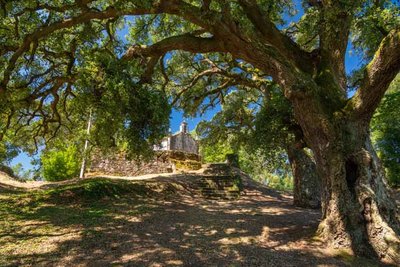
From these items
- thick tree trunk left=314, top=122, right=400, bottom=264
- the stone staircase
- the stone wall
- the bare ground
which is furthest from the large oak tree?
the stone wall

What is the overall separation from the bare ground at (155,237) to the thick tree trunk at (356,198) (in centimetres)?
43

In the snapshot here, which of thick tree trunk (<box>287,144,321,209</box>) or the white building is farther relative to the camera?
the white building

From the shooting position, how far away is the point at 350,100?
22.7ft

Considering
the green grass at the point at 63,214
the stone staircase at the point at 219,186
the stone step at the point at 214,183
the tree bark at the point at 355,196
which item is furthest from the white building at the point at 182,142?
the tree bark at the point at 355,196

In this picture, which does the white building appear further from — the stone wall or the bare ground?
the bare ground

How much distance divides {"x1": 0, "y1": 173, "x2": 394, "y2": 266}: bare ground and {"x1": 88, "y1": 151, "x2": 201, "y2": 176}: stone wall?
1147cm

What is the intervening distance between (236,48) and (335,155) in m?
3.71

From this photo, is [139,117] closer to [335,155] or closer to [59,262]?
[59,262]

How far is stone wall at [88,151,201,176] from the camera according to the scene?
21078 mm

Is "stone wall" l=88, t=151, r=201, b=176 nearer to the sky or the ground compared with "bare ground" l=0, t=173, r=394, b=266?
nearer to the sky

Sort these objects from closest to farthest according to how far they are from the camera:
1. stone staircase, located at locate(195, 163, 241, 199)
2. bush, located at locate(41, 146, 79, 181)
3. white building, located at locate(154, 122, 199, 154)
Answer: stone staircase, located at locate(195, 163, 241, 199) → bush, located at locate(41, 146, 79, 181) → white building, located at locate(154, 122, 199, 154)

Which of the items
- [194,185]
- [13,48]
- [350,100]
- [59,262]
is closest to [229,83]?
[194,185]

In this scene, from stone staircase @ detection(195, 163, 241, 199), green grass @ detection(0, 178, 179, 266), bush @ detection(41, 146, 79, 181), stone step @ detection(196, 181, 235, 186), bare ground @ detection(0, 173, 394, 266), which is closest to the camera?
bare ground @ detection(0, 173, 394, 266)

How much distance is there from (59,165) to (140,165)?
7.18 metres
